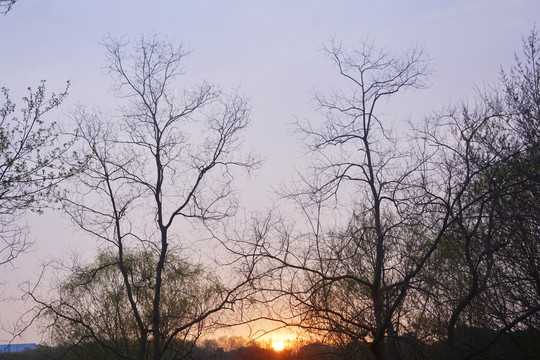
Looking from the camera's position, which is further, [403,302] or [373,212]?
[373,212]

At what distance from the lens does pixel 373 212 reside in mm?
11211

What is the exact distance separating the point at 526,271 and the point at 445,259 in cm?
178

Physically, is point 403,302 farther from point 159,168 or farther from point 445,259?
point 159,168

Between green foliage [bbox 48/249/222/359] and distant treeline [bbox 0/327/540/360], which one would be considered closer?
distant treeline [bbox 0/327/540/360]

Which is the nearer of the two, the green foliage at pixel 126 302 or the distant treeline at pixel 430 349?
the distant treeline at pixel 430 349

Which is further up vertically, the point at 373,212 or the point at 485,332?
the point at 373,212

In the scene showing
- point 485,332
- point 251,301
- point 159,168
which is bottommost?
point 485,332

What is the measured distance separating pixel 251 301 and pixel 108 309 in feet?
45.5

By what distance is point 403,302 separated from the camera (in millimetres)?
10523

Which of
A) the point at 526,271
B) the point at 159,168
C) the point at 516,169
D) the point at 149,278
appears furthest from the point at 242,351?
→ the point at 516,169

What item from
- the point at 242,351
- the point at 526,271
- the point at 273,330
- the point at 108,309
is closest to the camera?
the point at 273,330

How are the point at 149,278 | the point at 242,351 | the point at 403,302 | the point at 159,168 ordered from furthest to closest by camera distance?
the point at 242,351 → the point at 159,168 → the point at 149,278 → the point at 403,302

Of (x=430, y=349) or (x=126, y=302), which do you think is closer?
(x=430, y=349)

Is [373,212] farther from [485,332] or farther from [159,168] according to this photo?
[159,168]
